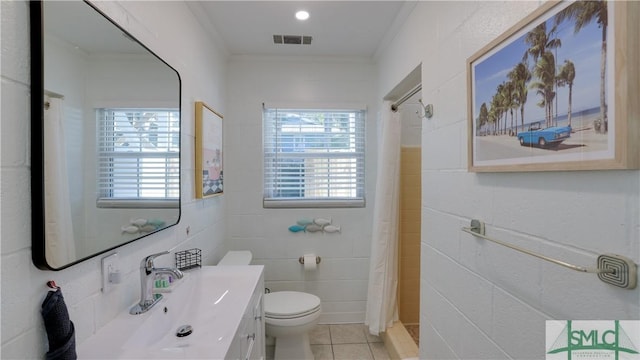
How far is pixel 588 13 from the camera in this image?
27.0 inches

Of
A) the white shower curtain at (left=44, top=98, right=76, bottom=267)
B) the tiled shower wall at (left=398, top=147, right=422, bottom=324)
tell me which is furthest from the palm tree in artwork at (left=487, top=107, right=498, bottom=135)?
the tiled shower wall at (left=398, top=147, right=422, bottom=324)

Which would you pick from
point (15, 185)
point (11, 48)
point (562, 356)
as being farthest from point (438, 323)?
point (11, 48)

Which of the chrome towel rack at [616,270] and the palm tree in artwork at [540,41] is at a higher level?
the palm tree in artwork at [540,41]

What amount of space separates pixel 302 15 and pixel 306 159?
1.21 metres

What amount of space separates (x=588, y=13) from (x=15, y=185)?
4.88 ft

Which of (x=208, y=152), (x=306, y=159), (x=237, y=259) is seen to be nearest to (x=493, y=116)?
(x=208, y=152)

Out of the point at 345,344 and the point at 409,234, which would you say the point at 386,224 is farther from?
the point at 345,344

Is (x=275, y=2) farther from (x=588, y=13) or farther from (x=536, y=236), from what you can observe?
(x=536, y=236)

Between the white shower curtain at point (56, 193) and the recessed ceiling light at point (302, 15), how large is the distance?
1.57 metres

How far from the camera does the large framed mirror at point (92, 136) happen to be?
0.80m

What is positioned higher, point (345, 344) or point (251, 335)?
point (251, 335)

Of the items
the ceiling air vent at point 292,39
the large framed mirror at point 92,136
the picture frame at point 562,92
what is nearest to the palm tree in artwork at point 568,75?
the picture frame at point 562,92

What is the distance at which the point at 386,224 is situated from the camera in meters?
2.37

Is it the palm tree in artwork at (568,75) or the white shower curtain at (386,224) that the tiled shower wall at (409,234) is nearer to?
the white shower curtain at (386,224)
